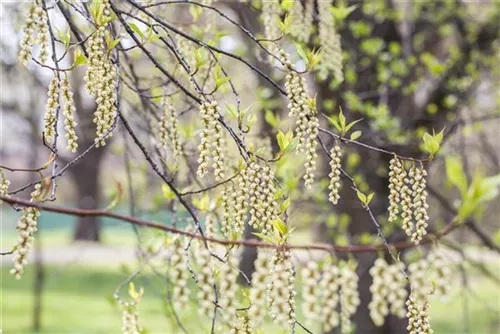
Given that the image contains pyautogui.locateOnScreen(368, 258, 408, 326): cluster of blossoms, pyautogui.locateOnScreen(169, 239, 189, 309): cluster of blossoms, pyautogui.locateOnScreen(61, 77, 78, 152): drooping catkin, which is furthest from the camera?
pyautogui.locateOnScreen(368, 258, 408, 326): cluster of blossoms

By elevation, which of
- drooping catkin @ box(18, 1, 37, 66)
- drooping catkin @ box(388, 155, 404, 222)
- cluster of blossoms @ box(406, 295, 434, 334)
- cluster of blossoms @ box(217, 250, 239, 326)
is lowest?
cluster of blossoms @ box(406, 295, 434, 334)

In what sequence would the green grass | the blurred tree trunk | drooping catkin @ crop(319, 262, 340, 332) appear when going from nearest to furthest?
1. drooping catkin @ crop(319, 262, 340, 332)
2. the green grass
3. the blurred tree trunk

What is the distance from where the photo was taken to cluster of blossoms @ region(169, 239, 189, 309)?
2.63 metres

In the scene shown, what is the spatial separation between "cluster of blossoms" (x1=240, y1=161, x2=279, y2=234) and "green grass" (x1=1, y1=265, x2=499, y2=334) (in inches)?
232

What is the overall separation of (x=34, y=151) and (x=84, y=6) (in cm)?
774

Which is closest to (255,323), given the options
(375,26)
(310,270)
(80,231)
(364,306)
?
(310,270)

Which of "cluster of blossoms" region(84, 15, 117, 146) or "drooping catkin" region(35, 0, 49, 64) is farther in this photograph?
"drooping catkin" region(35, 0, 49, 64)

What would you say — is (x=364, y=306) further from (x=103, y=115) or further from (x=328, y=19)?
(x=103, y=115)

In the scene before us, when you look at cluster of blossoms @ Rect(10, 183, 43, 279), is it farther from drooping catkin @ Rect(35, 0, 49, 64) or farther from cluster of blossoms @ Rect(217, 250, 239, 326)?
cluster of blossoms @ Rect(217, 250, 239, 326)

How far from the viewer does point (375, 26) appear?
6090 millimetres

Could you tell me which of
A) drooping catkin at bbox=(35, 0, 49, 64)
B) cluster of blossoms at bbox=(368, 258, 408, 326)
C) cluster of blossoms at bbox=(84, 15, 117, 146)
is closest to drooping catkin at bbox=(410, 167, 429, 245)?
cluster of blossoms at bbox=(84, 15, 117, 146)

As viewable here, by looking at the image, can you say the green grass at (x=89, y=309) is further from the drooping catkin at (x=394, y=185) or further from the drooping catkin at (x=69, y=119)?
the drooping catkin at (x=69, y=119)

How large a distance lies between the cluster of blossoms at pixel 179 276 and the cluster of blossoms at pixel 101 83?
0.91 meters


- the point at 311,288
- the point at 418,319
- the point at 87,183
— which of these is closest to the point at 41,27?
the point at 418,319
